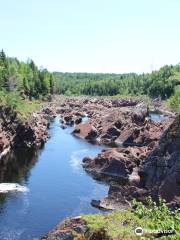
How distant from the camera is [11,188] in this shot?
70.2m

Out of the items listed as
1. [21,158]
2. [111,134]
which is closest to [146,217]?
[21,158]

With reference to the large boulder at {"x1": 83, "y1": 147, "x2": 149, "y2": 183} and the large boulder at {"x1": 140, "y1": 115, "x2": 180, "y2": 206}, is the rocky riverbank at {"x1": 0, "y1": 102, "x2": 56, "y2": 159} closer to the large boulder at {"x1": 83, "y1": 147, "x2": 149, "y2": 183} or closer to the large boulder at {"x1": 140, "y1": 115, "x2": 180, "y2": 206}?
the large boulder at {"x1": 83, "y1": 147, "x2": 149, "y2": 183}

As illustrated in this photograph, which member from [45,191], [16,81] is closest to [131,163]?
[45,191]

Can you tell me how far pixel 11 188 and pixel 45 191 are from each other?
5220 mm

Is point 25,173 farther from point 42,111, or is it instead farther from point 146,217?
point 42,111

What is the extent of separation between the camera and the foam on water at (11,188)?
227 ft

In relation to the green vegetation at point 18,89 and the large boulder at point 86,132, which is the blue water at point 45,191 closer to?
the large boulder at point 86,132

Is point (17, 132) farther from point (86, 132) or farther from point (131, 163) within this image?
point (131, 163)

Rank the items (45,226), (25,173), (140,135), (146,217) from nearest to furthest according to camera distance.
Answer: (146,217) → (45,226) → (25,173) → (140,135)

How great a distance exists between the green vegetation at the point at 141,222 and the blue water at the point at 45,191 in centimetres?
1380

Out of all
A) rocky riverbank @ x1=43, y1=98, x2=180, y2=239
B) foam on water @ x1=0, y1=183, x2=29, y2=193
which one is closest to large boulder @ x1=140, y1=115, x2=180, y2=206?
rocky riverbank @ x1=43, y1=98, x2=180, y2=239

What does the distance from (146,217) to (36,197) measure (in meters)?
47.5

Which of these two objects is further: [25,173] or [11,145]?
[11,145]

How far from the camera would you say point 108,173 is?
8444 cm
